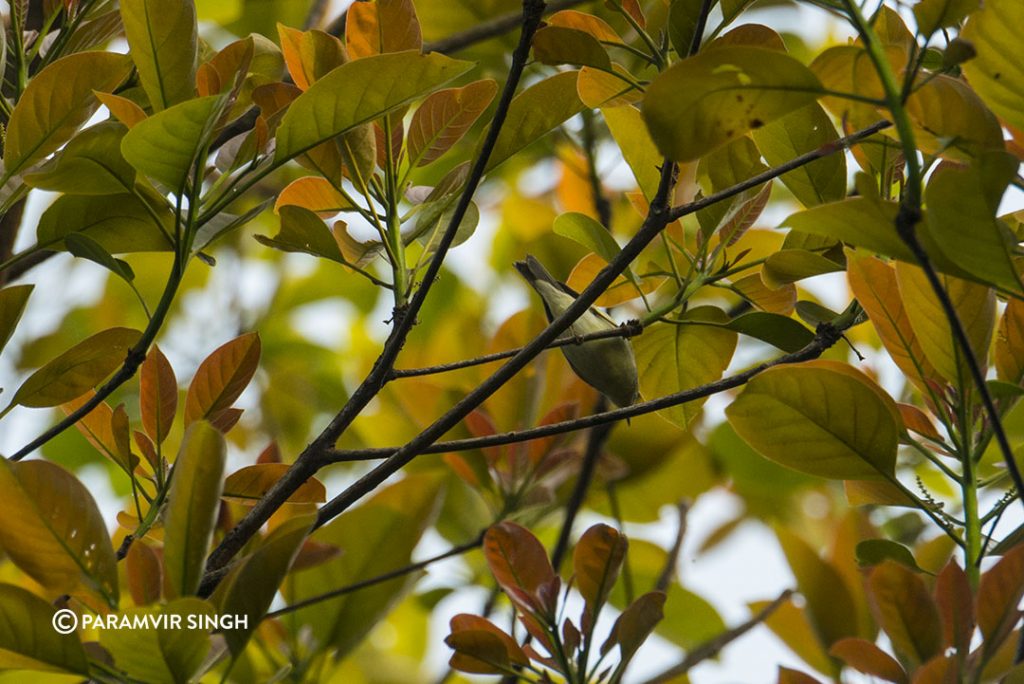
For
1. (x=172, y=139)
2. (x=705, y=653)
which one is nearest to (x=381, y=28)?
(x=172, y=139)

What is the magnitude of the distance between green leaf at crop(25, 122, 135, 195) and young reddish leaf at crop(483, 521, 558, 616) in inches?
17.1

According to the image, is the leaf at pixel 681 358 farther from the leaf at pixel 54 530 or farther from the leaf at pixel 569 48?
the leaf at pixel 54 530

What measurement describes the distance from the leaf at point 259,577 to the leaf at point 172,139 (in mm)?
267

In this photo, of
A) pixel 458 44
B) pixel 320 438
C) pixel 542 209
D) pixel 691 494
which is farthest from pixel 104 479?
pixel 320 438

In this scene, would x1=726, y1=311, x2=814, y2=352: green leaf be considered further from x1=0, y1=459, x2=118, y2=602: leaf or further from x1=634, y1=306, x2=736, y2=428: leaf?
x1=0, y1=459, x2=118, y2=602: leaf

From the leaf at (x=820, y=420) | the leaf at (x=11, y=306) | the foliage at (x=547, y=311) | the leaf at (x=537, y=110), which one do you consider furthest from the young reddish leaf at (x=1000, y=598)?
the leaf at (x=11, y=306)

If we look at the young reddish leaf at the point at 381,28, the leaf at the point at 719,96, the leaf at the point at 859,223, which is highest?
the young reddish leaf at the point at 381,28

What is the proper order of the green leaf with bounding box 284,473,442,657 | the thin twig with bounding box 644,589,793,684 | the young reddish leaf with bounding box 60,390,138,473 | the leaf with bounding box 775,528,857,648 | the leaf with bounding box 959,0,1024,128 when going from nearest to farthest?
the leaf with bounding box 959,0,1024,128, the young reddish leaf with bounding box 60,390,138,473, the thin twig with bounding box 644,589,793,684, the green leaf with bounding box 284,473,442,657, the leaf with bounding box 775,528,857,648

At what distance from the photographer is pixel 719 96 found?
61 cm

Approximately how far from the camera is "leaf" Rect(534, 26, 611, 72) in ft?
2.56

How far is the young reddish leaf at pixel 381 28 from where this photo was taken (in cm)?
87

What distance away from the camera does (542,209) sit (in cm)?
208

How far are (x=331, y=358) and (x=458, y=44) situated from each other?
3.51 feet

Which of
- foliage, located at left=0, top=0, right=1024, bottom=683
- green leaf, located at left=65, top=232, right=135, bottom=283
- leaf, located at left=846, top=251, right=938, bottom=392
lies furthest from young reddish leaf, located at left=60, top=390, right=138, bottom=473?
leaf, located at left=846, top=251, right=938, bottom=392
